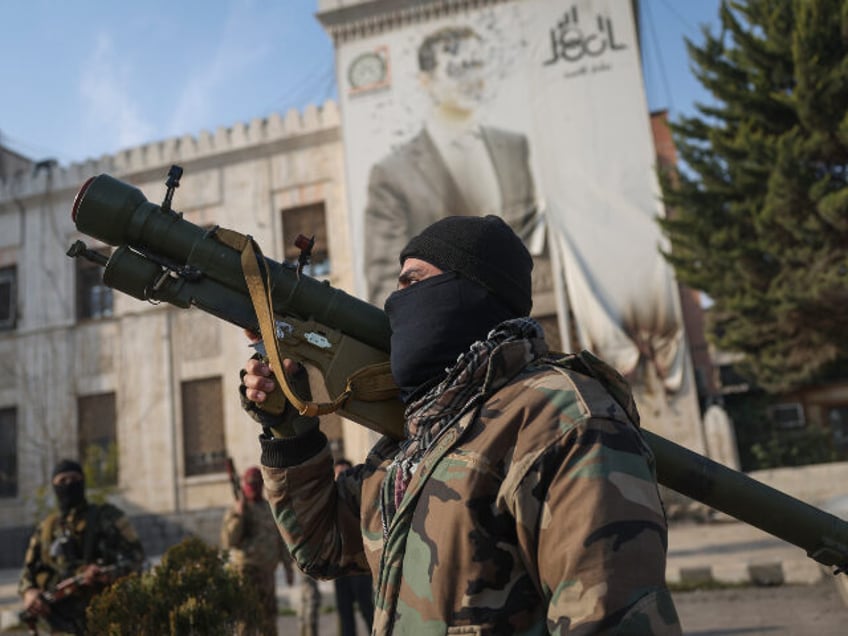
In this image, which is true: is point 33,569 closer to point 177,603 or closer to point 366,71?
point 177,603

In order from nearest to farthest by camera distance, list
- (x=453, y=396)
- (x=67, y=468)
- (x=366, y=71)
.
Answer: (x=453, y=396), (x=67, y=468), (x=366, y=71)

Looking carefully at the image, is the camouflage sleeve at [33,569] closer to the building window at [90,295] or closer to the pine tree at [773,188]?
the pine tree at [773,188]

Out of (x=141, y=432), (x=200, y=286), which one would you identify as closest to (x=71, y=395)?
(x=141, y=432)

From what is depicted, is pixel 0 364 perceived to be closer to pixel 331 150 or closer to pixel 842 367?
pixel 331 150

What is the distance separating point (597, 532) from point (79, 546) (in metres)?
4.46

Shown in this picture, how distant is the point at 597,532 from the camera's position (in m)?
1.11

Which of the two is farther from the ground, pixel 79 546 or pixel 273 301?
pixel 273 301

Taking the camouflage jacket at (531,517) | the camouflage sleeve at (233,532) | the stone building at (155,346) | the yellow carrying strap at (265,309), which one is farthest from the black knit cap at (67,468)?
the stone building at (155,346)

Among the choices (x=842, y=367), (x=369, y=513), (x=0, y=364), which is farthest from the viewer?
(x=0, y=364)

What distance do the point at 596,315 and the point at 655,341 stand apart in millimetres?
1287

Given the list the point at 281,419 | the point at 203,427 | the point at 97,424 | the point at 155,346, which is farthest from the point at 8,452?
the point at 281,419

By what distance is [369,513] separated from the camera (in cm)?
173

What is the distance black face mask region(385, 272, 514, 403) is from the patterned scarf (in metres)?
0.05

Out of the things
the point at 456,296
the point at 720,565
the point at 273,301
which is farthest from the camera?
the point at 720,565
